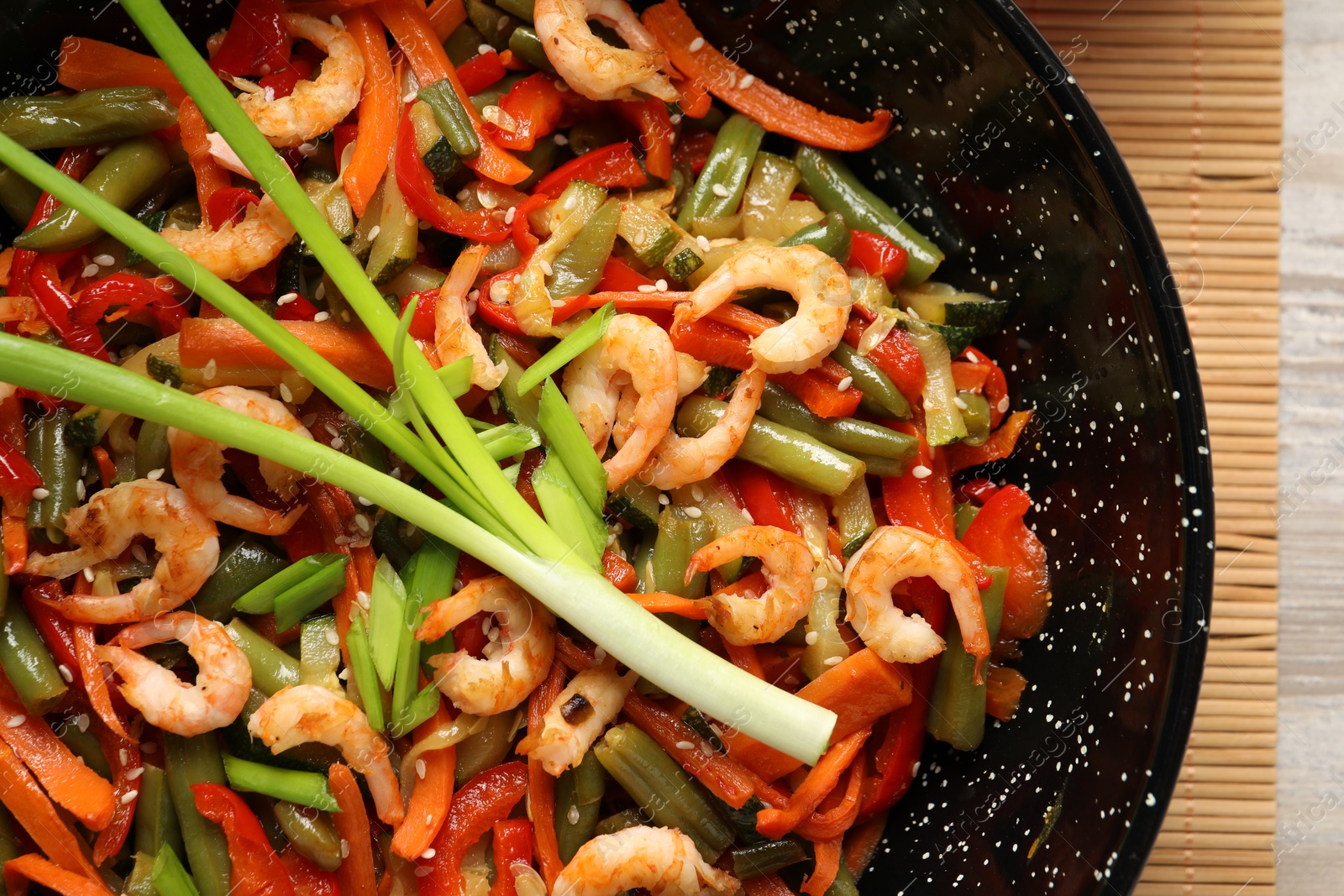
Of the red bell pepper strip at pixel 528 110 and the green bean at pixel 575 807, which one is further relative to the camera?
the red bell pepper strip at pixel 528 110

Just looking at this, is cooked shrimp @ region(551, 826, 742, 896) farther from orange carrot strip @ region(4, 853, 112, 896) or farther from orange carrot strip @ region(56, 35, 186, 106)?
orange carrot strip @ region(56, 35, 186, 106)

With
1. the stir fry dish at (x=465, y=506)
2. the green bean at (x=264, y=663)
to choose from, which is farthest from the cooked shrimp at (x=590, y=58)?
the green bean at (x=264, y=663)

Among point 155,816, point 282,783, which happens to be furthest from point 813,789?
point 155,816

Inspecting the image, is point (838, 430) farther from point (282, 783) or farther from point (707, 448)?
point (282, 783)

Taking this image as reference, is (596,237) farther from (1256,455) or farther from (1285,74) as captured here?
(1285,74)

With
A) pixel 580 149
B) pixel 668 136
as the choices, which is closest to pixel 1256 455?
pixel 668 136

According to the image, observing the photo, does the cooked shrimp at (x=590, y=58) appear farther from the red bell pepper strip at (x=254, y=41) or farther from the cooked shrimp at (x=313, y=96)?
the red bell pepper strip at (x=254, y=41)
